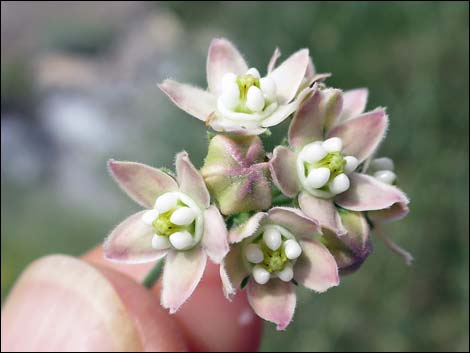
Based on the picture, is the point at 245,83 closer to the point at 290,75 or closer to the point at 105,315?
the point at 290,75

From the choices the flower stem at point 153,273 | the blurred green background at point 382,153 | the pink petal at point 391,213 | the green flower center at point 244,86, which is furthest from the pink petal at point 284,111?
the blurred green background at point 382,153

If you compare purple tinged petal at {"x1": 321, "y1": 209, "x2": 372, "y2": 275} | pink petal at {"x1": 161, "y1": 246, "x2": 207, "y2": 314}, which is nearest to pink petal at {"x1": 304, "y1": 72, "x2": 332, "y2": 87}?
purple tinged petal at {"x1": 321, "y1": 209, "x2": 372, "y2": 275}

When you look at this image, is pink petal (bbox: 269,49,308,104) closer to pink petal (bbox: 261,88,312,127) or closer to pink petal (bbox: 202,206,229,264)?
pink petal (bbox: 261,88,312,127)

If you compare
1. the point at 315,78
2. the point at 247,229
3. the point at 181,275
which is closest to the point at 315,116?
the point at 315,78

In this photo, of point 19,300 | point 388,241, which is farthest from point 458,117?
point 19,300

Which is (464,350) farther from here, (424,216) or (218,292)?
(218,292)

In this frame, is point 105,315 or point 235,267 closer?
point 235,267

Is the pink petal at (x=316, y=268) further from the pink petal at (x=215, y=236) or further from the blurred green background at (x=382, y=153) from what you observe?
the blurred green background at (x=382, y=153)
